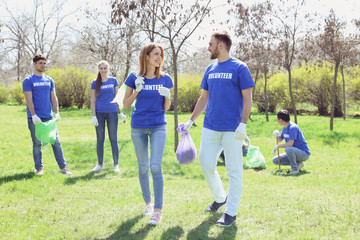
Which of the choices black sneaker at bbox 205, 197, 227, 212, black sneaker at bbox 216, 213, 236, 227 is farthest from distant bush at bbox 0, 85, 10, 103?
black sneaker at bbox 216, 213, 236, 227

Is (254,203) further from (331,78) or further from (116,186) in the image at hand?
(331,78)

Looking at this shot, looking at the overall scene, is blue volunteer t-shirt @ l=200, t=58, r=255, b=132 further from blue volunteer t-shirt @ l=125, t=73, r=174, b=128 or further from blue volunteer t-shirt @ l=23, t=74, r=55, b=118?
blue volunteer t-shirt @ l=23, t=74, r=55, b=118

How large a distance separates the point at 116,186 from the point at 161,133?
1.86 m

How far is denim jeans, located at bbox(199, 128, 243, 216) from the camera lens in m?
3.35

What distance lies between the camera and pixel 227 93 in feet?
10.9

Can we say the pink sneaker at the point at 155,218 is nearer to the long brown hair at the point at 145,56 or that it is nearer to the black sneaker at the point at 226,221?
the black sneaker at the point at 226,221

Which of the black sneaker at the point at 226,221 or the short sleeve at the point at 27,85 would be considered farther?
the short sleeve at the point at 27,85

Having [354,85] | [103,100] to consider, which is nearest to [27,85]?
[103,100]

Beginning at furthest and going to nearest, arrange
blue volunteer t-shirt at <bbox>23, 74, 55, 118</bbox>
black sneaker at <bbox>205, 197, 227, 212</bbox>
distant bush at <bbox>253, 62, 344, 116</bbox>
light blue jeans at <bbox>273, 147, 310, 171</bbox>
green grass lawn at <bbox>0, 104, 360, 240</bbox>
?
distant bush at <bbox>253, 62, 344, 116</bbox> < light blue jeans at <bbox>273, 147, 310, 171</bbox> < blue volunteer t-shirt at <bbox>23, 74, 55, 118</bbox> < black sneaker at <bbox>205, 197, 227, 212</bbox> < green grass lawn at <bbox>0, 104, 360, 240</bbox>

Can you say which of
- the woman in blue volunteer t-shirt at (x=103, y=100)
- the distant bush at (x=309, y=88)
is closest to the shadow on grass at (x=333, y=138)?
the distant bush at (x=309, y=88)

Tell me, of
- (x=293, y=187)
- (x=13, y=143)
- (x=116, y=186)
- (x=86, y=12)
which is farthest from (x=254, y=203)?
(x=86, y=12)

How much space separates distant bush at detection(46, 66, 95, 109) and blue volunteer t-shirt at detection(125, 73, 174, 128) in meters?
20.9

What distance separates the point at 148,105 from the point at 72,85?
71.6 feet

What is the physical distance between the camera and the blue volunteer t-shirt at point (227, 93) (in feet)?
10.7
